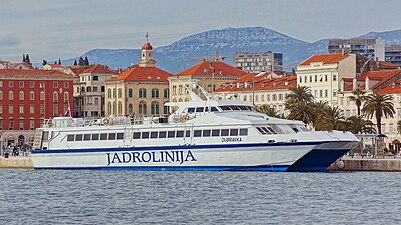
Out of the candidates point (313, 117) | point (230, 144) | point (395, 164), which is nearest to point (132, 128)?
point (230, 144)

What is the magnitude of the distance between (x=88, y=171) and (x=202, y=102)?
33.3ft

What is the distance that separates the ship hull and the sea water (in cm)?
102

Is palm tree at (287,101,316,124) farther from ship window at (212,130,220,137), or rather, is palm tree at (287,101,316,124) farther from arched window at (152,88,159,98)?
arched window at (152,88,159,98)

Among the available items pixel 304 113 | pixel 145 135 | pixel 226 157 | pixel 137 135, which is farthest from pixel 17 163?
pixel 226 157

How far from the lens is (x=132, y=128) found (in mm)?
81750

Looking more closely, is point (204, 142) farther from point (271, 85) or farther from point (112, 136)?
point (271, 85)

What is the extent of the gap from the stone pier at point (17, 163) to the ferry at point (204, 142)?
10714mm

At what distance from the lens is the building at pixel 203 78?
15388 cm

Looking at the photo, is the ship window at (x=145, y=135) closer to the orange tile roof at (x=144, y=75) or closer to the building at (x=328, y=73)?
the building at (x=328, y=73)

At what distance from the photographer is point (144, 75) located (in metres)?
164

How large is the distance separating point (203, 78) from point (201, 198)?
310ft

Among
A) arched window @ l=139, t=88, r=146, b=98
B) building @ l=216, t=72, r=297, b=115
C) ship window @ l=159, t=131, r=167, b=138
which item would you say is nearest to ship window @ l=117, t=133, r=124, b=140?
ship window @ l=159, t=131, r=167, b=138

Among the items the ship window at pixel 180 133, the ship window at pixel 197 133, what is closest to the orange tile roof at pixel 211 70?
the ship window at pixel 180 133

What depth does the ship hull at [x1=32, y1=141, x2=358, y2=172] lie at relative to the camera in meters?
76.2
